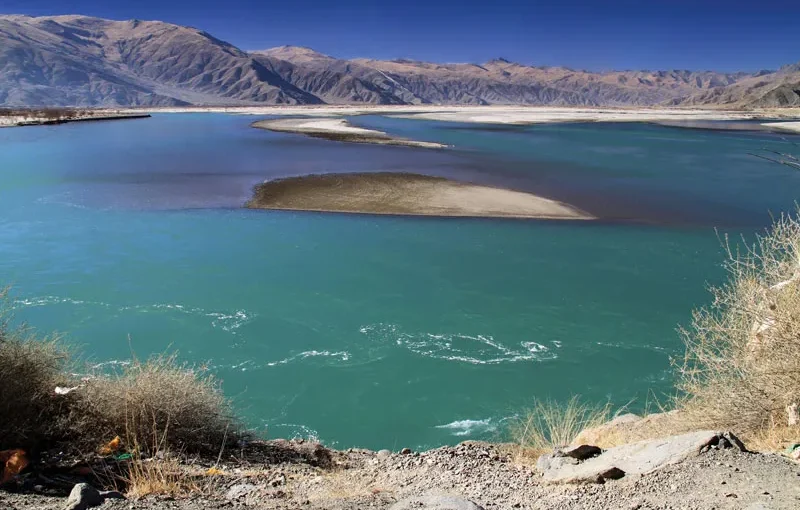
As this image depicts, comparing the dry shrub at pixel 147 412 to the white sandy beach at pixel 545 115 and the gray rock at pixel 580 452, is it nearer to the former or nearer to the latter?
the gray rock at pixel 580 452

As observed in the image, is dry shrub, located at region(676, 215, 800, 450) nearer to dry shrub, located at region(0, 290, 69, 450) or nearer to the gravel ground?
the gravel ground

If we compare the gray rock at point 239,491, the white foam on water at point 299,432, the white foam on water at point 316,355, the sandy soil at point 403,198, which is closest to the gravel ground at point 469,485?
the gray rock at point 239,491

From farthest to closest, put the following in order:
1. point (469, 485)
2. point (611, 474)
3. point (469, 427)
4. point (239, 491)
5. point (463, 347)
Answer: point (463, 347) < point (469, 427) < point (469, 485) < point (239, 491) < point (611, 474)

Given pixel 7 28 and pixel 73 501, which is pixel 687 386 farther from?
pixel 7 28

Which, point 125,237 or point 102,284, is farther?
point 125,237

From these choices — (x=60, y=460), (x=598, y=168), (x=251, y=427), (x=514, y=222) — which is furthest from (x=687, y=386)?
(x=598, y=168)

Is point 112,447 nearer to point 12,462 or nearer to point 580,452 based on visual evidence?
point 12,462

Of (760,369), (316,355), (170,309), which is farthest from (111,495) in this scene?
(170,309)

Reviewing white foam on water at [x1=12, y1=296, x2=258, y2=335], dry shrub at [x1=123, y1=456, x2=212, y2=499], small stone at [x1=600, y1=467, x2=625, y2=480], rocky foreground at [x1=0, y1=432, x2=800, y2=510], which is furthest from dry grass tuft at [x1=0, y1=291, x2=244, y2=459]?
white foam on water at [x1=12, y1=296, x2=258, y2=335]
